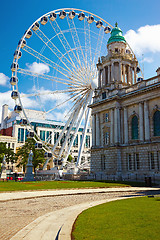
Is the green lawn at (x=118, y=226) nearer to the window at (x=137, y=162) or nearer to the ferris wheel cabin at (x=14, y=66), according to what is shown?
the window at (x=137, y=162)

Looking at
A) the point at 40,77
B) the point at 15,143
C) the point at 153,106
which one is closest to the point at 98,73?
the point at 40,77

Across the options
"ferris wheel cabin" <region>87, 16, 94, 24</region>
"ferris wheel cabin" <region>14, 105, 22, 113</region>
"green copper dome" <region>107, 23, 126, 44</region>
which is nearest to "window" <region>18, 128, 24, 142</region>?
"green copper dome" <region>107, 23, 126, 44</region>

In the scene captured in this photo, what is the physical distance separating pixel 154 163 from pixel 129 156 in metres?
5.85

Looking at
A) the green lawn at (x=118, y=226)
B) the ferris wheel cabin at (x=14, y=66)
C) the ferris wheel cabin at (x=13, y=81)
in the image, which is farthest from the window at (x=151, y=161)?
the green lawn at (x=118, y=226)

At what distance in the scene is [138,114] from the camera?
44.8 metres

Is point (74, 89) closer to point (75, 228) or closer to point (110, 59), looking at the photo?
point (110, 59)

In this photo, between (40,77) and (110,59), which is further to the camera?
(110,59)

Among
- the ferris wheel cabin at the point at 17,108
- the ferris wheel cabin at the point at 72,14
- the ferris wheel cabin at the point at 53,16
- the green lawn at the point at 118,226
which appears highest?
the ferris wheel cabin at the point at 72,14

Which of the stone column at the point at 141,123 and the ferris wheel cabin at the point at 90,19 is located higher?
the ferris wheel cabin at the point at 90,19

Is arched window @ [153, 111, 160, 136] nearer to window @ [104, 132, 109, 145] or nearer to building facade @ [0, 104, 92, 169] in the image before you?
window @ [104, 132, 109, 145]

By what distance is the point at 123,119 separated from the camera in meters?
47.8

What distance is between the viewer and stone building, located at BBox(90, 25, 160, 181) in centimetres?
4181

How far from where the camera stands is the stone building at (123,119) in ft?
137

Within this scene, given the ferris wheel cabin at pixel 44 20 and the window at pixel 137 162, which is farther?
the ferris wheel cabin at pixel 44 20
